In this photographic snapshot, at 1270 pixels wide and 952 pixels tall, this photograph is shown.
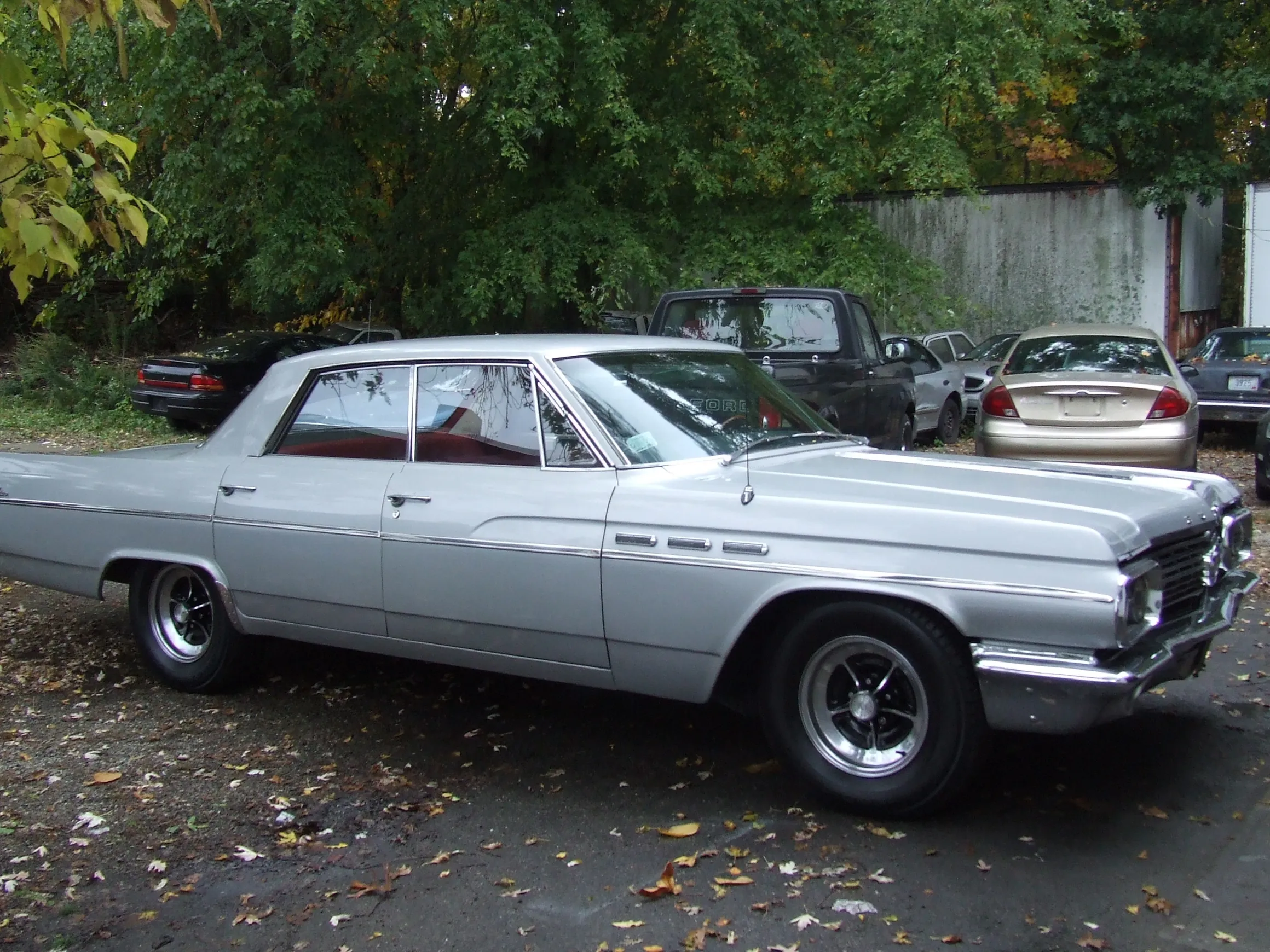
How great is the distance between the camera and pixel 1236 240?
84.7 ft

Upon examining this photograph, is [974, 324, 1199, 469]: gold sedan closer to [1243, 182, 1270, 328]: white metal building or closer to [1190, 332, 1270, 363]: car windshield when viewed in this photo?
[1190, 332, 1270, 363]: car windshield

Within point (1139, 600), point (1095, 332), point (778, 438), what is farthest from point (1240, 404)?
point (1139, 600)

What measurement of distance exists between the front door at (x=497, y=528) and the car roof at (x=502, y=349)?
7 cm

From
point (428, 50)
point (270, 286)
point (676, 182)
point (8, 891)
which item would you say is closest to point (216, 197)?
point (270, 286)

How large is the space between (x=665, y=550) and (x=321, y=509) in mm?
1681

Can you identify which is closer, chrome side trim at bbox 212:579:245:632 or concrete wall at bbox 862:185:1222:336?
chrome side trim at bbox 212:579:245:632

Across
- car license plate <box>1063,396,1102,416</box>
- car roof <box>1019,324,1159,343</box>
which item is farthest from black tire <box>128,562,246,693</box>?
car roof <box>1019,324,1159,343</box>

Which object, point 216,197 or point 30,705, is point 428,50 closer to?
point 216,197

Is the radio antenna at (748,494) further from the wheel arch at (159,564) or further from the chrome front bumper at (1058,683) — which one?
the wheel arch at (159,564)

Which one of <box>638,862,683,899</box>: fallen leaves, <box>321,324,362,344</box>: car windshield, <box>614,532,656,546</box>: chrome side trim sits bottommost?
<box>638,862,683,899</box>: fallen leaves

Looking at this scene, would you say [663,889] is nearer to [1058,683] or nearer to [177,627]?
[1058,683]

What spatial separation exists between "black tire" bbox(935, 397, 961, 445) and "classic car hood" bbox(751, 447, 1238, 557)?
35.4 ft

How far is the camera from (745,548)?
4344 mm

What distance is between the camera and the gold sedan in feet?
32.3
